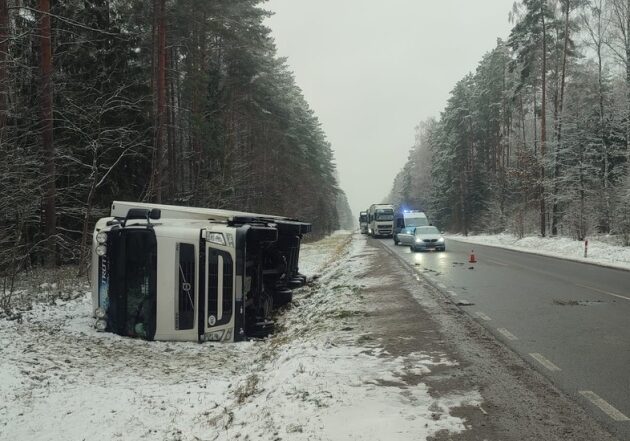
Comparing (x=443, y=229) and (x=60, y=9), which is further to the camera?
(x=443, y=229)

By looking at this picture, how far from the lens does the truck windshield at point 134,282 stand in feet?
28.1

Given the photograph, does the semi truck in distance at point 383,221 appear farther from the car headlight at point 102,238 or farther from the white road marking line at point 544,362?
the white road marking line at point 544,362

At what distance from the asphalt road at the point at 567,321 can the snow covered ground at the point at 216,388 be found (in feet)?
4.03

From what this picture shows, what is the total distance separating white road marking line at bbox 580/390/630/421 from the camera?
433 cm

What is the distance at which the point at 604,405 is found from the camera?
462 centimetres

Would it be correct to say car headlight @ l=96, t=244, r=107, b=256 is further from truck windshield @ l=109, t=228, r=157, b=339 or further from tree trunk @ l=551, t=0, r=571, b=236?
tree trunk @ l=551, t=0, r=571, b=236

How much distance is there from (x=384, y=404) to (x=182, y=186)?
79.5ft

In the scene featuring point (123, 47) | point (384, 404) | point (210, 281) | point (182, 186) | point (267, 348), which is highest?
point (123, 47)

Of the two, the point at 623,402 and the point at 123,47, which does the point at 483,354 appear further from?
the point at 123,47

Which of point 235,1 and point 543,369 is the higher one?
point 235,1

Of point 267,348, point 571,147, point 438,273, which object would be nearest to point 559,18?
point 571,147

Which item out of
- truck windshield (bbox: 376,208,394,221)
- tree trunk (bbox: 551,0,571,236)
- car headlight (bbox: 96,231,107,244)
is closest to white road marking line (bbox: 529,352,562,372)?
car headlight (bbox: 96,231,107,244)

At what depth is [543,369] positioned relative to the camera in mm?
5762

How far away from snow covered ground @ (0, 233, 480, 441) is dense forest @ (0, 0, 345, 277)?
4.08 meters
